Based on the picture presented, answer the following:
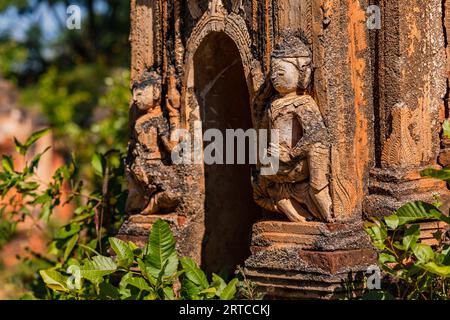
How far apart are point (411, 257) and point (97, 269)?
2012mm

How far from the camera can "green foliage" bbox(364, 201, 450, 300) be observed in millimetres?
5229

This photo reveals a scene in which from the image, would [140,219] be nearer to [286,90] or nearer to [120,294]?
[120,294]

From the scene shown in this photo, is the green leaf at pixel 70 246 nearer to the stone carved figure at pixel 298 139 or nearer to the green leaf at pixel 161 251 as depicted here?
the green leaf at pixel 161 251

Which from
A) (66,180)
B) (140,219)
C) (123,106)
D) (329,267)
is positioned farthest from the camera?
(123,106)

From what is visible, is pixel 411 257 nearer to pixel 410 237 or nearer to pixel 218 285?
pixel 410 237

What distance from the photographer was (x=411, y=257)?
5.79 metres

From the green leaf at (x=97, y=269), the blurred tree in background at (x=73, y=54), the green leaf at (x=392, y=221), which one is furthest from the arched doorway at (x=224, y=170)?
the blurred tree in background at (x=73, y=54)

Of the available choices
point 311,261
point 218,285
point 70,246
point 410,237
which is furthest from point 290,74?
point 70,246

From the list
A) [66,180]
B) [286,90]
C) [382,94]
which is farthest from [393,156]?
[66,180]

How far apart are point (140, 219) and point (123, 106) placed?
4.05m

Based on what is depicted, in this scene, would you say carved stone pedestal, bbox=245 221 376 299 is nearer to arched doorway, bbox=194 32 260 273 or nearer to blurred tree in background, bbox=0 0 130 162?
arched doorway, bbox=194 32 260 273

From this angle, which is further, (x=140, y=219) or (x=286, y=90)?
(x=140, y=219)

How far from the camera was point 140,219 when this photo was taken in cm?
718

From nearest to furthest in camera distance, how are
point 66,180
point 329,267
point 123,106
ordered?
point 329,267, point 66,180, point 123,106
